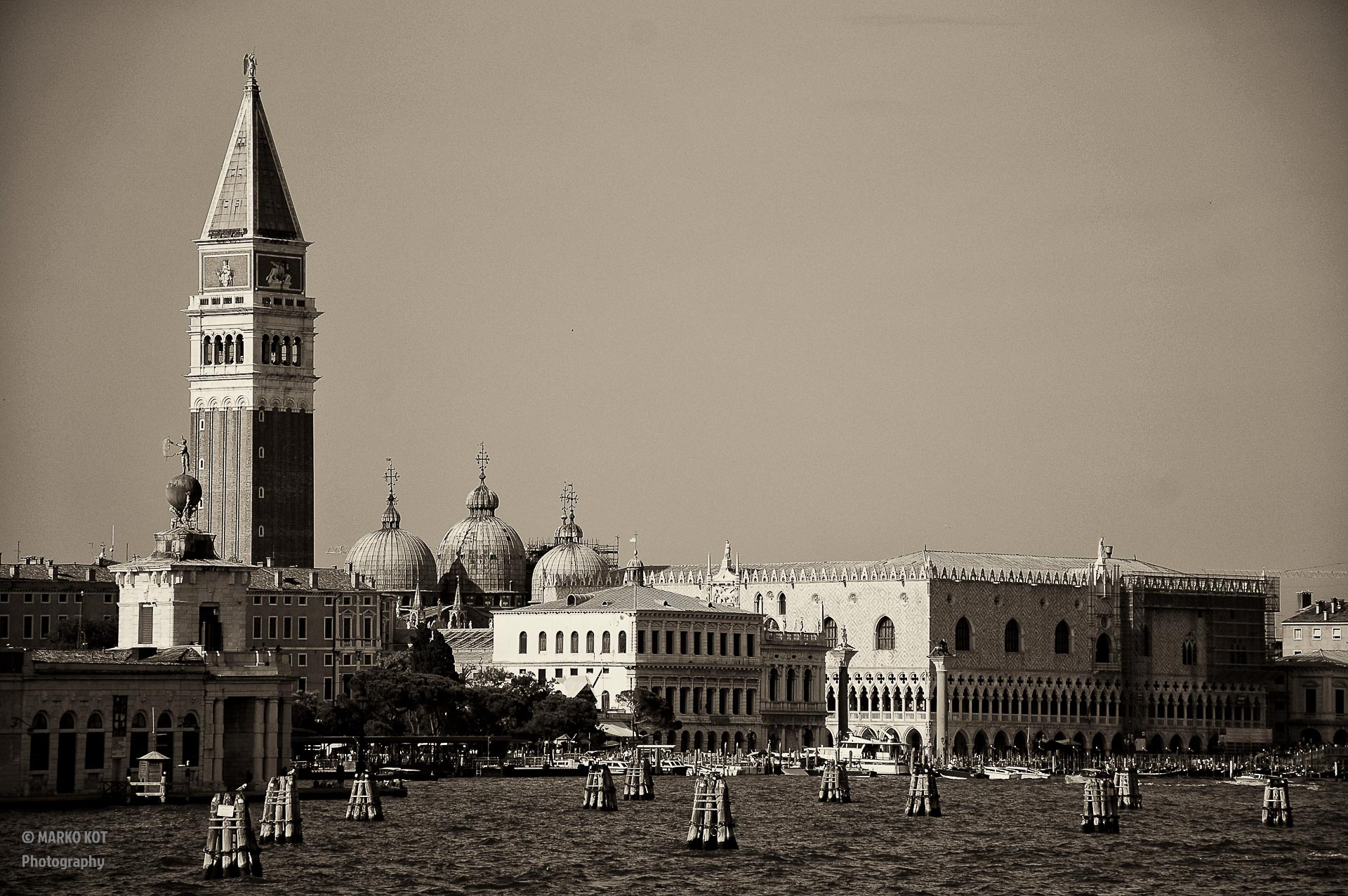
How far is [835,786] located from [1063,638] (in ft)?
208

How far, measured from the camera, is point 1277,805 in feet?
386

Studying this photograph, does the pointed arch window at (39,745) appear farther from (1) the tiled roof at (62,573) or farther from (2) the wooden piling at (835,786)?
(1) the tiled roof at (62,573)

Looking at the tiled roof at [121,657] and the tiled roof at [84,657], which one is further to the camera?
the tiled roof at [121,657]

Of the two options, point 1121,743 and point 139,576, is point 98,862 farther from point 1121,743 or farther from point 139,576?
point 1121,743

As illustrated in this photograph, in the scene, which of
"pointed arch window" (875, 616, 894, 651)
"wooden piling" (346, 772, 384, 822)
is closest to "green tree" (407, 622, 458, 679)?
"pointed arch window" (875, 616, 894, 651)

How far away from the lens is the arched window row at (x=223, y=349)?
604 feet

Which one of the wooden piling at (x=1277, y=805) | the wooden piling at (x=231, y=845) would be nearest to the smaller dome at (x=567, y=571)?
the wooden piling at (x=1277, y=805)

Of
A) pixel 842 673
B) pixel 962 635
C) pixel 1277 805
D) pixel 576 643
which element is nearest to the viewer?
pixel 1277 805

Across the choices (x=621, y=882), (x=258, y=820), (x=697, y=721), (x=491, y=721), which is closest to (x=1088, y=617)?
(x=697, y=721)

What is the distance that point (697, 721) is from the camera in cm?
17138

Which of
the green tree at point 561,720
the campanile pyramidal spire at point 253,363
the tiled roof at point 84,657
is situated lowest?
the green tree at point 561,720

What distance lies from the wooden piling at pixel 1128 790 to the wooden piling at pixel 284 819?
129 ft

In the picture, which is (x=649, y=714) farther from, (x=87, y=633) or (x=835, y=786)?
(x=835, y=786)

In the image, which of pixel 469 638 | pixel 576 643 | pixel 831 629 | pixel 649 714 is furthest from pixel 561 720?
pixel 831 629
